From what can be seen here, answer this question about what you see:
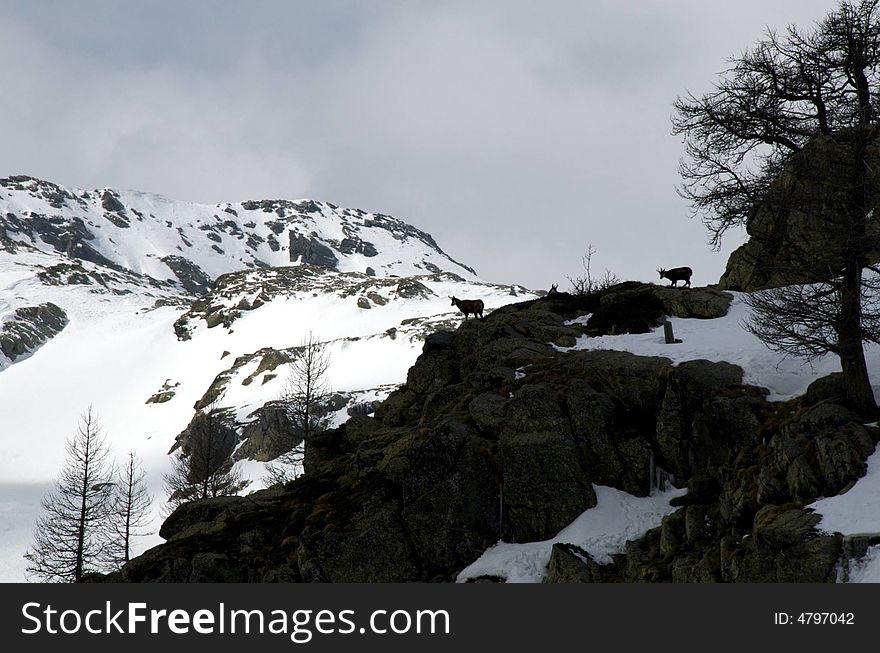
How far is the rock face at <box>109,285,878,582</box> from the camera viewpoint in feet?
37.2

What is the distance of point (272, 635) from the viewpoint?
29.2 feet

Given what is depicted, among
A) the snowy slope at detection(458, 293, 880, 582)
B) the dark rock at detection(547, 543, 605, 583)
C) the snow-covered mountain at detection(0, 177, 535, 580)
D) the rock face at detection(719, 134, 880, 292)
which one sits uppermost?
the snow-covered mountain at detection(0, 177, 535, 580)

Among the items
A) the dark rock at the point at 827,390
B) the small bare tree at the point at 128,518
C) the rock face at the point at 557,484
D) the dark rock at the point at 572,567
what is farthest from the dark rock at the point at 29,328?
the dark rock at the point at 827,390

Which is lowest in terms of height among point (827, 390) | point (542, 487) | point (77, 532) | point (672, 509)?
point (77, 532)

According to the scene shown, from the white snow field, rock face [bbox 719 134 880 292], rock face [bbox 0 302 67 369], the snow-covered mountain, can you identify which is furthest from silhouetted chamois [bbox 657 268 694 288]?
rock face [bbox 0 302 67 369]

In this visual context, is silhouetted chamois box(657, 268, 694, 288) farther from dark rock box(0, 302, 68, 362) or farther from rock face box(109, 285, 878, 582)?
dark rock box(0, 302, 68, 362)

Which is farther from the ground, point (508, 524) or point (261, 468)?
point (261, 468)

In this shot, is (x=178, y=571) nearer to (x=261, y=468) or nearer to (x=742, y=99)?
(x=742, y=99)

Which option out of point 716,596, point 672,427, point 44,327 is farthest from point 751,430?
point 44,327

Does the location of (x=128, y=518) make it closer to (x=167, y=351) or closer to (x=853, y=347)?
(x=853, y=347)

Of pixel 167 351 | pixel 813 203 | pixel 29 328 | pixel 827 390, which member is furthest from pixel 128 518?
pixel 29 328

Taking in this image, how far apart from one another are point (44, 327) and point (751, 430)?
155419 mm

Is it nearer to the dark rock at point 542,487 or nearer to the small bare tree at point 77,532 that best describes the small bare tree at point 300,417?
the small bare tree at point 77,532

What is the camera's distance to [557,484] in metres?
15.0
